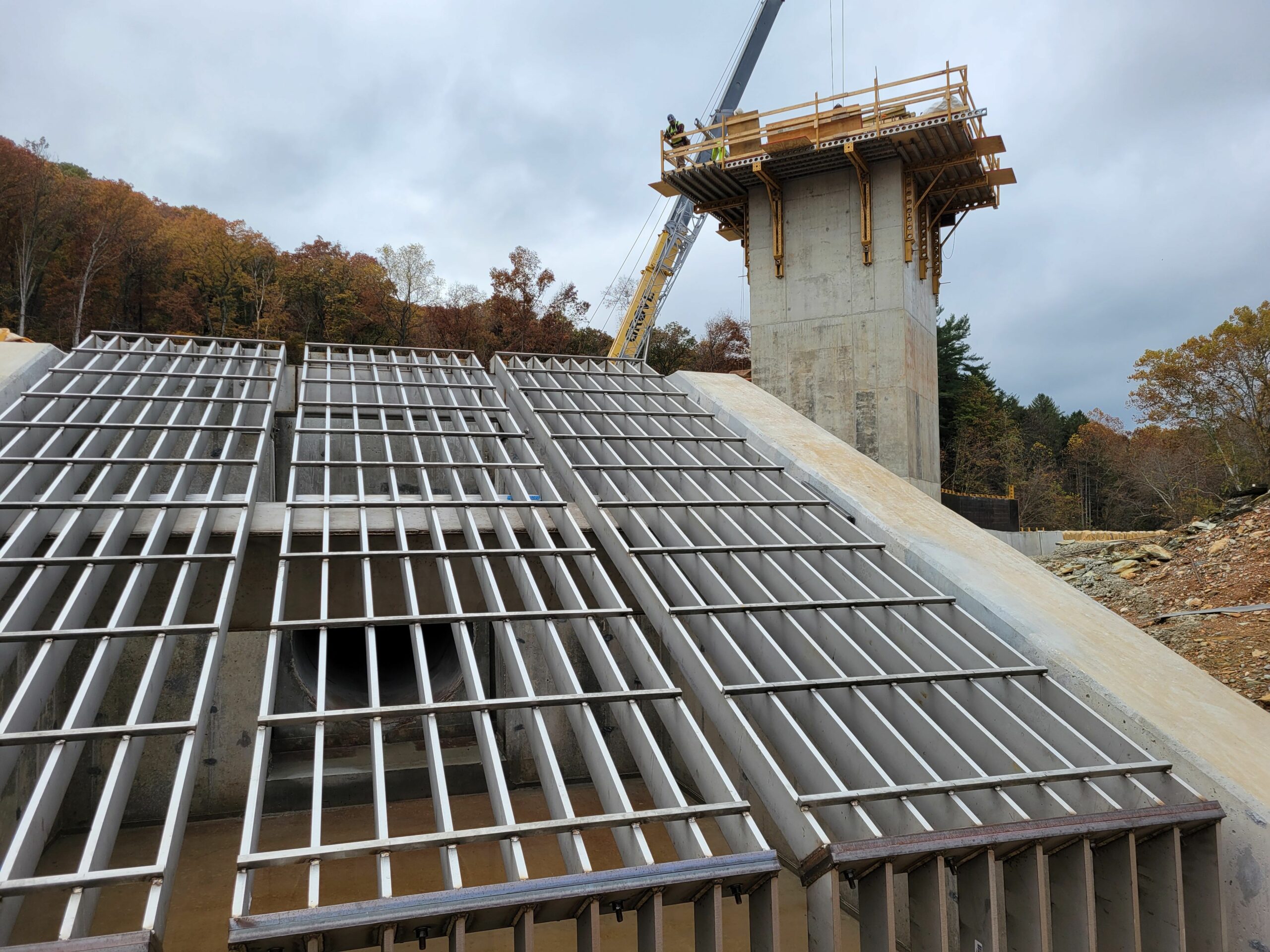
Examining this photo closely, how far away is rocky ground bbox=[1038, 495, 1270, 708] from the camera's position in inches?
325

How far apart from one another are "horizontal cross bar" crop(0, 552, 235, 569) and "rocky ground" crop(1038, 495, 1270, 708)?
28.6 feet

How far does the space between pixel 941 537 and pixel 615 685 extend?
3.66 m

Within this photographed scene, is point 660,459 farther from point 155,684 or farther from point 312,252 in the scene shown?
point 312,252

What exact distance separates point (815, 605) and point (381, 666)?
10.4 m

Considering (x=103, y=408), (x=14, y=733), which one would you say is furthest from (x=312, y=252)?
(x=14, y=733)

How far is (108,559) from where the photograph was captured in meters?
5.18

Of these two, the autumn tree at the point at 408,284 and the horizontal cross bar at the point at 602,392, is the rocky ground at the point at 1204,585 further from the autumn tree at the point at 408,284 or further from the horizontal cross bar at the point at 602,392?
the autumn tree at the point at 408,284

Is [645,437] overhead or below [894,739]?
overhead

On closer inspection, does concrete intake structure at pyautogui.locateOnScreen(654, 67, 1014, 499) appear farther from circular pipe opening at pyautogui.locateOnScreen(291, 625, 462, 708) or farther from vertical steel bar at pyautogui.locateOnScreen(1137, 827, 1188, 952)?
vertical steel bar at pyautogui.locateOnScreen(1137, 827, 1188, 952)

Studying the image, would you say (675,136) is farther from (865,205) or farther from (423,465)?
(423,465)

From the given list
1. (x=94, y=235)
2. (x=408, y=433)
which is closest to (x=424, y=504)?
(x=408, y=433)

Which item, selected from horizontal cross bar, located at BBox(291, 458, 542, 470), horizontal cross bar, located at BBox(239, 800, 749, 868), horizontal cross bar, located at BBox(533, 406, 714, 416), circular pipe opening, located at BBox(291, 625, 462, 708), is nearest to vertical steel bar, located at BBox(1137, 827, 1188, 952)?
horizontal cross bar, located at BBox(239, 800, 749, 868)

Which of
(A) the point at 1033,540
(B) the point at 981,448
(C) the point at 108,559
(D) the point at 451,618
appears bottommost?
(D) the point at 451,618

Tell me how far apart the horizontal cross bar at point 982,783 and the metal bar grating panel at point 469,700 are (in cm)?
51
